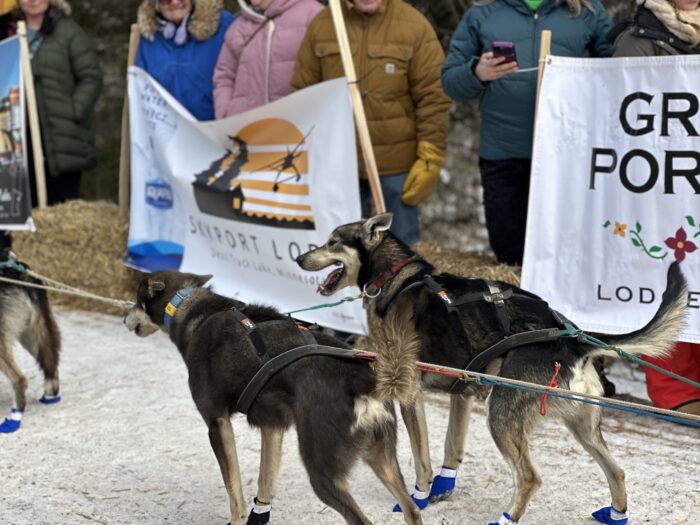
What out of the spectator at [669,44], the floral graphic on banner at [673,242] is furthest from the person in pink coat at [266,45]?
the floral graphic on banner at [673,242]

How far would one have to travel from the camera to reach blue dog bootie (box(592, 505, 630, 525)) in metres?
4.35

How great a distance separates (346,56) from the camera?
6316 millimetres

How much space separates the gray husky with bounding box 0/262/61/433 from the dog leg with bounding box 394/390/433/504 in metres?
2.40

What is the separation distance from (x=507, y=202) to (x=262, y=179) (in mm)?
1813

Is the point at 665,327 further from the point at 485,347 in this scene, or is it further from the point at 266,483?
the point at 266,483

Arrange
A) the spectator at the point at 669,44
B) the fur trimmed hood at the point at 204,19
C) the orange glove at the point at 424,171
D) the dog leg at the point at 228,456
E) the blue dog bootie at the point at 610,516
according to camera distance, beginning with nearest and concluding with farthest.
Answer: the dog leg at the point at 228,456
the blue dog bootie at the point at 610,516
the spectator at the point at 669,44
the orange glove at the point at 424,171
the fur trimmed hood at the point at 204,19

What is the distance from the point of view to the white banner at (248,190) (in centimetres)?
654

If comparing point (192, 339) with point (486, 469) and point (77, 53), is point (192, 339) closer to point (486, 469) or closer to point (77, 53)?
point (486, 469)

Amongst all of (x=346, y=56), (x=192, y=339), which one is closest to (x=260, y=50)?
(x=346, y=56)

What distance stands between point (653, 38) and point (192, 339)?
117 inches

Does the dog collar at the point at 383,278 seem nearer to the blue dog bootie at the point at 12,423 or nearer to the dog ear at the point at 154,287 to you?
the dog ear at the point at 154,287

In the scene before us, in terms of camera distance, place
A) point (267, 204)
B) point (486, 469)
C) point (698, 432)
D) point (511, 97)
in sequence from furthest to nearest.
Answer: point (267, 204) < point (511, 97) < point (698, 432) < point (486, 469)

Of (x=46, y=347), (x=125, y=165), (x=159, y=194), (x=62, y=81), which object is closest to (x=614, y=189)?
(x=46, y=347)

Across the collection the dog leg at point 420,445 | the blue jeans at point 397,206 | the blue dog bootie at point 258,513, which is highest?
the blue jeans at point 397,206
